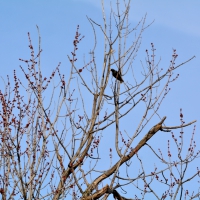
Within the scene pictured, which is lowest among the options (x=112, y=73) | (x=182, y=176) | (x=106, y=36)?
(x=182, y=176)

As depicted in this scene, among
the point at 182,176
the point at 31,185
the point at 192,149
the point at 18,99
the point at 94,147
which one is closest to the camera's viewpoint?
the point at 31,185

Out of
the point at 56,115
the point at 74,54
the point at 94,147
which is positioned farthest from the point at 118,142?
A: the point at 74,54

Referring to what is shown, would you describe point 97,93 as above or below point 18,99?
below

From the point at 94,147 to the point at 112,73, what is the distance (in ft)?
3.16

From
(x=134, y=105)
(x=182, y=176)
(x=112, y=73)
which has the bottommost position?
(x=182, y=176)

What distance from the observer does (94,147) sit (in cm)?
543

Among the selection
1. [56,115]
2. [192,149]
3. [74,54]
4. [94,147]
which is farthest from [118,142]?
[192,149]

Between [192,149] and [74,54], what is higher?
[74,54]

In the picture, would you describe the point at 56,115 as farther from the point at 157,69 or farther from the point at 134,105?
the point at 157,69

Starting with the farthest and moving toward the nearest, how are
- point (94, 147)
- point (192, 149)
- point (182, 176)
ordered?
1. point (192, 149)
2. point (182, 176)
3. point (94, 147)

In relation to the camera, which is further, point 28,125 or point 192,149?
point 192,149

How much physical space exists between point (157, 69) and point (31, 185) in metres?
2.16

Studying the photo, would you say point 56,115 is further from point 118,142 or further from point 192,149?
point 192,149

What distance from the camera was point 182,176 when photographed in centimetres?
625
